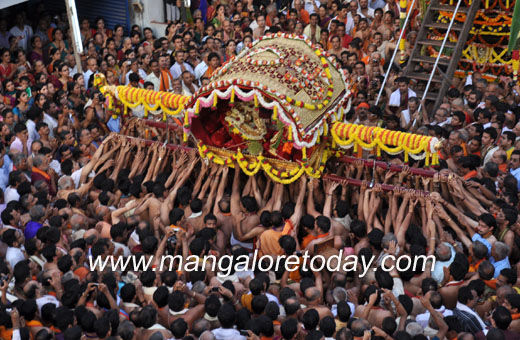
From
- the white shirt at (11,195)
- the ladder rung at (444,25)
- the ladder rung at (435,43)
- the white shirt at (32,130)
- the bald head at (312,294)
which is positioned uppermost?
the ladder rung at (444,25)

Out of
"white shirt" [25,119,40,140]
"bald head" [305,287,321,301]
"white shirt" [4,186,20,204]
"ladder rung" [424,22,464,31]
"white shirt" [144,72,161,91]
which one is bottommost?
"bald head" [305,287,321,301]

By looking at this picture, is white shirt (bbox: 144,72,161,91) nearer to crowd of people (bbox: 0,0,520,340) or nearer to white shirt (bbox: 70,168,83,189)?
crowd of people (bbox: 0,0,520,340)

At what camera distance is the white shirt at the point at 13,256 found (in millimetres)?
7088

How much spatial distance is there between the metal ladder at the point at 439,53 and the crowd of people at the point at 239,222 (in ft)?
0.79

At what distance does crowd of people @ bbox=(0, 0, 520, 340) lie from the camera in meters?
5.97

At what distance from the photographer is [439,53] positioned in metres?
10.4

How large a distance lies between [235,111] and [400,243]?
2585mm

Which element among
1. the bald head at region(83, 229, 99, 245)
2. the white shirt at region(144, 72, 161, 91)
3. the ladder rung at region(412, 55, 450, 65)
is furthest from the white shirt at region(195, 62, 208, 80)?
the bald head at region(83, 229, 99, 245)

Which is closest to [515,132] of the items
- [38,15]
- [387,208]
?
[387,208]

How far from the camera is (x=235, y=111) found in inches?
331

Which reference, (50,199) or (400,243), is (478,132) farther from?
(50,199)

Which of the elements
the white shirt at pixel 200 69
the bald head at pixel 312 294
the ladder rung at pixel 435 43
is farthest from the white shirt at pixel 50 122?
the ladder rung at pixel 435 43

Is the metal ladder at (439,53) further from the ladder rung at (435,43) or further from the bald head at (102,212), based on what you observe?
the bald head at (102,212)

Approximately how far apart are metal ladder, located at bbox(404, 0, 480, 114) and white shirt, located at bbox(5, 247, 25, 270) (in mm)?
6140
